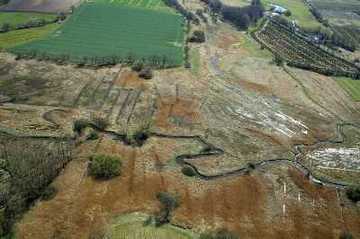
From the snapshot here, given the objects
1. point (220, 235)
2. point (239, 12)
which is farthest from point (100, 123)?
point (239, 12)

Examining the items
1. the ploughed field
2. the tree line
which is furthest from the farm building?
the ploughed field

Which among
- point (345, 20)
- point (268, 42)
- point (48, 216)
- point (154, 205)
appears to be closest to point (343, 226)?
point (154, 205)

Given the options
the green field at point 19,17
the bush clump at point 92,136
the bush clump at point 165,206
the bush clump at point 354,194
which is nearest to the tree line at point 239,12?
the green field at point 19,17

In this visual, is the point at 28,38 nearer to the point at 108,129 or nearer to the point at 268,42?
the point at 108,129

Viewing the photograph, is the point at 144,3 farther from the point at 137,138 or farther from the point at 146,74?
the point at 137,138

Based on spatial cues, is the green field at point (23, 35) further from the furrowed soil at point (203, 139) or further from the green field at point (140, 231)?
the green field at point (140, 231)

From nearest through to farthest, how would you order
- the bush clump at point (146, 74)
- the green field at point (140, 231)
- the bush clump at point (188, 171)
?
the green field at point (140, 231) < the bush clump at point (188, 171) < the bush clump at point (146, 74)
